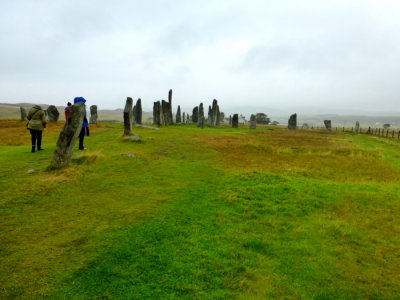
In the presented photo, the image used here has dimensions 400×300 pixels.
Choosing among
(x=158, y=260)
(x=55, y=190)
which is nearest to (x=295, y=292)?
(x=158, y=260)

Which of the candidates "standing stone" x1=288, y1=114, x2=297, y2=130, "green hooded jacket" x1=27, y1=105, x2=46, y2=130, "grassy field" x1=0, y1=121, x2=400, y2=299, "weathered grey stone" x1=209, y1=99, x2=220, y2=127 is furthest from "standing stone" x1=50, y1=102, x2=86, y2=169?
"standing stone" x1=288, y1=114, x2=297, y2=130

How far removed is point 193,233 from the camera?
7309 millimetres

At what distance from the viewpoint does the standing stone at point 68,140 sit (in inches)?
485

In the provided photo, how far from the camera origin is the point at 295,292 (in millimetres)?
5316

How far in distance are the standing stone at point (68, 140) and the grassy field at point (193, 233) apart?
0.55 meters

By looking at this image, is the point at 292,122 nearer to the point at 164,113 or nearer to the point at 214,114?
the point at 214,114

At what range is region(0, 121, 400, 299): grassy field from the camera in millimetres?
5383

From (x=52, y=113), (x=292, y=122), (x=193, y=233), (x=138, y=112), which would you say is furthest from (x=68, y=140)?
(x=292, y=122)

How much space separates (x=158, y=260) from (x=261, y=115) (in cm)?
7972

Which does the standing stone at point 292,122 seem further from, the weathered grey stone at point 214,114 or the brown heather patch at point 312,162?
the brown heather patch at point 312,162

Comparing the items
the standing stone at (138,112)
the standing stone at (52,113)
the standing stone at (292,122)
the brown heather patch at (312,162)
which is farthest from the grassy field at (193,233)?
the standing stone at (292,122)

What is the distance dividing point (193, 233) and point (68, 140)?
853cm

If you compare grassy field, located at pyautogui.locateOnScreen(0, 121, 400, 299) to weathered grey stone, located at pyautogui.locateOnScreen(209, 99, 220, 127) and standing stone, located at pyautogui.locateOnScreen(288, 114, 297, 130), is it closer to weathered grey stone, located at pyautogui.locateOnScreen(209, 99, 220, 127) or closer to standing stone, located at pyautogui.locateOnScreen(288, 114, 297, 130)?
weathered grey stone, located at pyautogui.locateOnScreen(209, 99, 220, 127)

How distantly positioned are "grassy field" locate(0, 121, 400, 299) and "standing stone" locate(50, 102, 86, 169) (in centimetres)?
55
